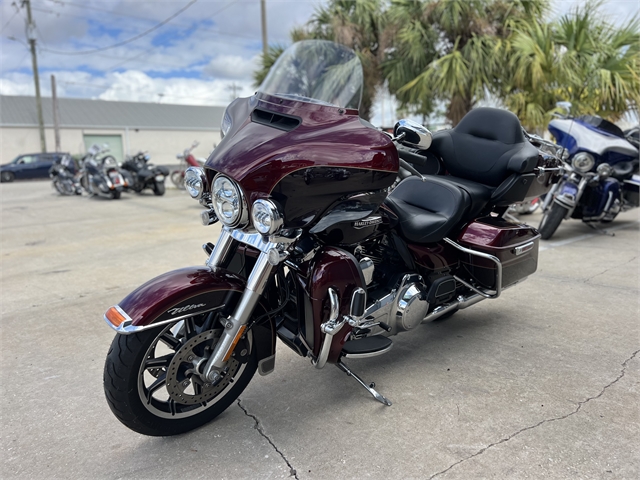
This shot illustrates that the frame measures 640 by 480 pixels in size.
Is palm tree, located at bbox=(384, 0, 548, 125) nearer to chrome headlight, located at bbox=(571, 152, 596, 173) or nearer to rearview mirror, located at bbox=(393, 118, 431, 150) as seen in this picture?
chrome headlight, located at bbox=(571, 152, 596, 173)

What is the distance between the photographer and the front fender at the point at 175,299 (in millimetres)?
1976

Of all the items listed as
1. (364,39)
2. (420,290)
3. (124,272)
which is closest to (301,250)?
(420,290)

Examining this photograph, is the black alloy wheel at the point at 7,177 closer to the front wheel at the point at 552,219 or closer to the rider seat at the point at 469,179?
the front wheel at the point at 552,219

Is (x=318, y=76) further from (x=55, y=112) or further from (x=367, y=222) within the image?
(x=55, y=112)

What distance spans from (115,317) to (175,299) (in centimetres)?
25

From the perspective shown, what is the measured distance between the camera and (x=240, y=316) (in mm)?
2100

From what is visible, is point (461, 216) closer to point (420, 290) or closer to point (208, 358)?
point (420, 290)

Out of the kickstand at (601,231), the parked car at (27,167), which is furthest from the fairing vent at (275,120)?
the parked car at (27,167)

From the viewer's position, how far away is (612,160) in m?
6.28

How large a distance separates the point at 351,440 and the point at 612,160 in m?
5.77

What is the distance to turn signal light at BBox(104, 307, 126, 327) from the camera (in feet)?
6.48

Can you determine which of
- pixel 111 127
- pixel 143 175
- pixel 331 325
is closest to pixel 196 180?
pixel 331 325

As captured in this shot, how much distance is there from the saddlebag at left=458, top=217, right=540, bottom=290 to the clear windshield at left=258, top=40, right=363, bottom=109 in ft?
3.83

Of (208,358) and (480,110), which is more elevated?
(480,110)
